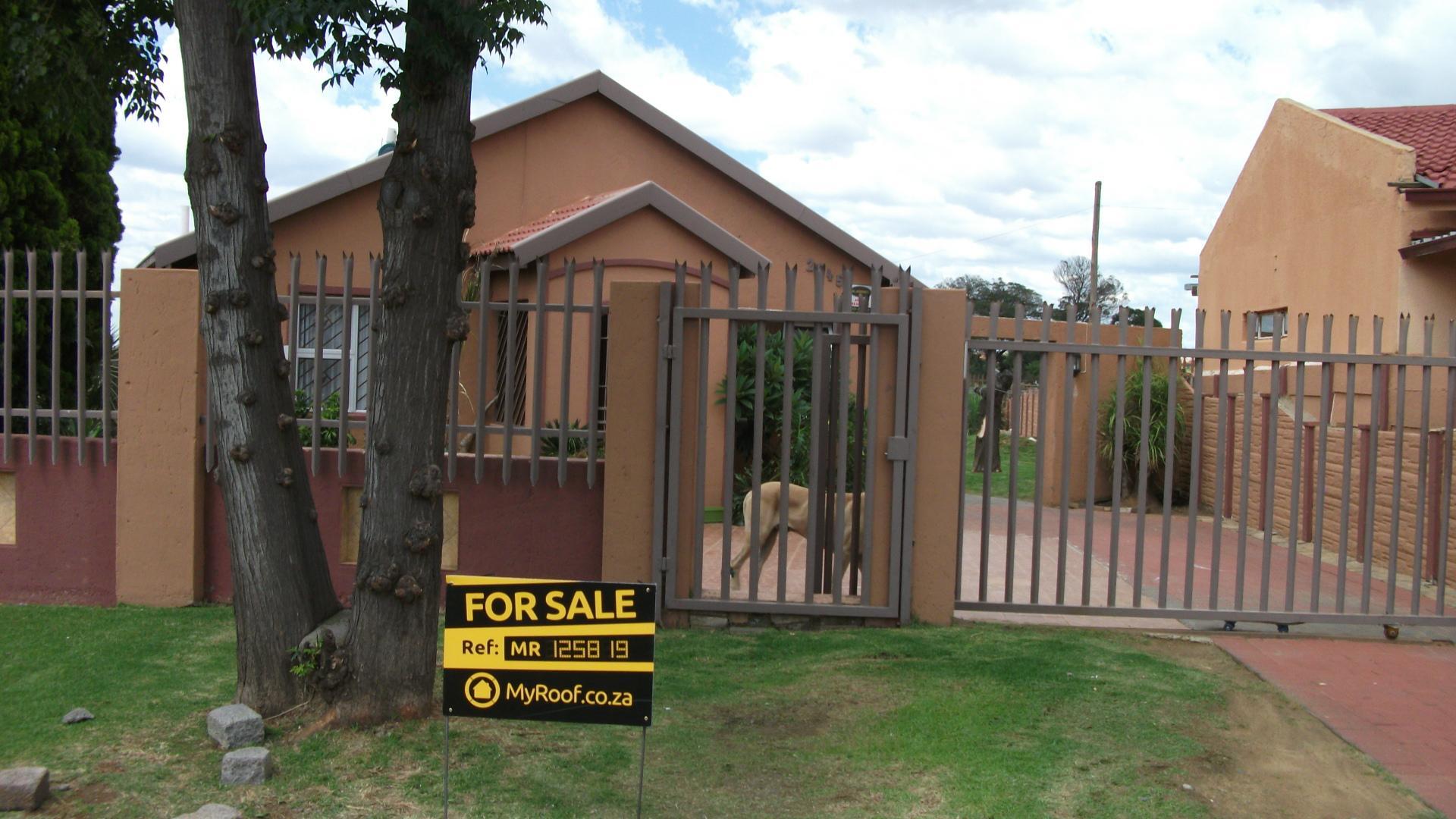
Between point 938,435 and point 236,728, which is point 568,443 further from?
point 236,728

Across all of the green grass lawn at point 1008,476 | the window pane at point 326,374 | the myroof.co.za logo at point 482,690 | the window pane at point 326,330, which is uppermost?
the window pane at point 326,330

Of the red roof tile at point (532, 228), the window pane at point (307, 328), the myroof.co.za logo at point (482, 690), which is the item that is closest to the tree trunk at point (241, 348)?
the myroof.co.za logo at point (482, 690)

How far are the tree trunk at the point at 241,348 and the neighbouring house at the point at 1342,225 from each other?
9.27 meters

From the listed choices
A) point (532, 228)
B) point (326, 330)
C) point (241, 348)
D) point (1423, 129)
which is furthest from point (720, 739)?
point (1423, 129)

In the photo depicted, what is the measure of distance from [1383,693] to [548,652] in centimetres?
491

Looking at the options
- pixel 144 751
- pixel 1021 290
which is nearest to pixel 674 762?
pixel 144 751

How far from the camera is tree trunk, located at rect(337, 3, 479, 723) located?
536cm

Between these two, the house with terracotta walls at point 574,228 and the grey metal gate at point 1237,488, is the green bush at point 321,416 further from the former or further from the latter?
the grey metal gate at point 1237,488

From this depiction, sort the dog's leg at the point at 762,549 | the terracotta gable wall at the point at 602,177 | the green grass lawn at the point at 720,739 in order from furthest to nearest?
the terracotta gable wall at the point at 602,177 → the dog's leg at the point at 762,549 → the green grass lawn at the point at 720,739

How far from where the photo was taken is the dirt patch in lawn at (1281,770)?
5.04m

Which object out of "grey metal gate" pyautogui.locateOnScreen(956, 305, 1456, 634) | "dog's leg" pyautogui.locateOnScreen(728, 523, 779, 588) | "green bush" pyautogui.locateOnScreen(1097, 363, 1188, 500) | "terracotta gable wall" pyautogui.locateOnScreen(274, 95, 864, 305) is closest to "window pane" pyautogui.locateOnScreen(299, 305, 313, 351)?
"terracotta gable wall" pyautogui.locateOnScreen(274, 95, 864, 305)

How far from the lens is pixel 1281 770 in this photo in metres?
5.43

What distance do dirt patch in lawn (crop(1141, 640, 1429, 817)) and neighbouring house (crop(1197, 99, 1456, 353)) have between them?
20.8ft

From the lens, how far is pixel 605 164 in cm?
1567
